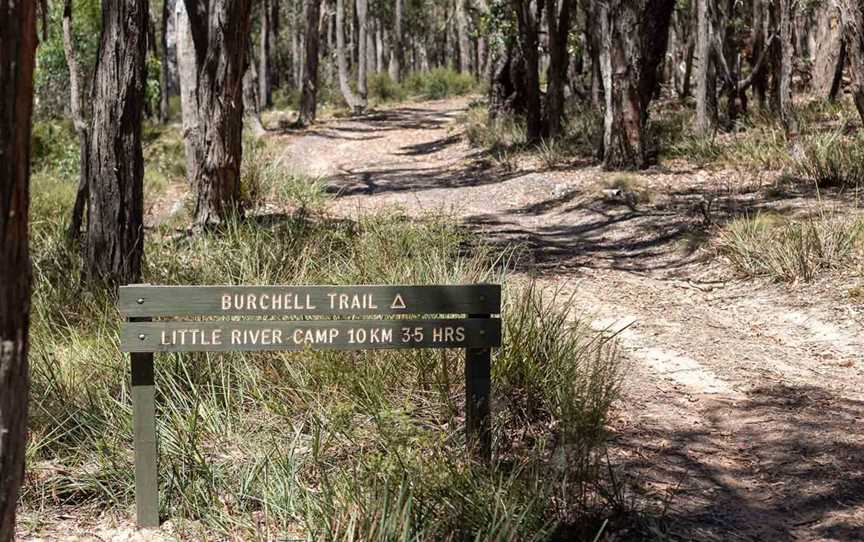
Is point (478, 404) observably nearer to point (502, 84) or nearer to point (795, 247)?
point (795, 247)

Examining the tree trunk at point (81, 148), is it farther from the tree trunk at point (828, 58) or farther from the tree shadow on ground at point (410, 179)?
the tree trunk at point (828, 58)

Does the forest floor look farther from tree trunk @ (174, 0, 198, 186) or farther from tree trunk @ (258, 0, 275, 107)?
tree trunk @ (258, 0, 275, 107)

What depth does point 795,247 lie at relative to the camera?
8.38m

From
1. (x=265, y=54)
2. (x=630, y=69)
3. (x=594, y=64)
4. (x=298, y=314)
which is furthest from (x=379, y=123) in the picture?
(x=298, y=314)

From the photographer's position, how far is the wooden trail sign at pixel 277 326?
4156 millimetres

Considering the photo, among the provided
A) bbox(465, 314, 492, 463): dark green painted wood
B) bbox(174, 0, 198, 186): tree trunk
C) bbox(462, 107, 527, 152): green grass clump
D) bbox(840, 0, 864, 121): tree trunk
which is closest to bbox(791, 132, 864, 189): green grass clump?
bbox(840, 0, 864, 121): tree trunk

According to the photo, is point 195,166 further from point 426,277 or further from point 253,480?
point 253,480

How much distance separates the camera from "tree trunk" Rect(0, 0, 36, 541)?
262 cm

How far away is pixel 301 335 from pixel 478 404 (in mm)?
809

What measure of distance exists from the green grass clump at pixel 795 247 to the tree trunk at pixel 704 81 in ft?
19.9

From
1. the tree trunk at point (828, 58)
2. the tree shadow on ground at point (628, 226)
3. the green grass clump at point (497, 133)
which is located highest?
the tree trunk at point (828, 58)

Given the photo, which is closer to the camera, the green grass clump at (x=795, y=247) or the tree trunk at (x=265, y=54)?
the green grass clump at (x=795, y=247)

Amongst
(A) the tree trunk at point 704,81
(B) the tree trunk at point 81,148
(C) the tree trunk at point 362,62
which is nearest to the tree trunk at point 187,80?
(B) the tree trunk at point 81,148

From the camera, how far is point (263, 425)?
478 centimetres
